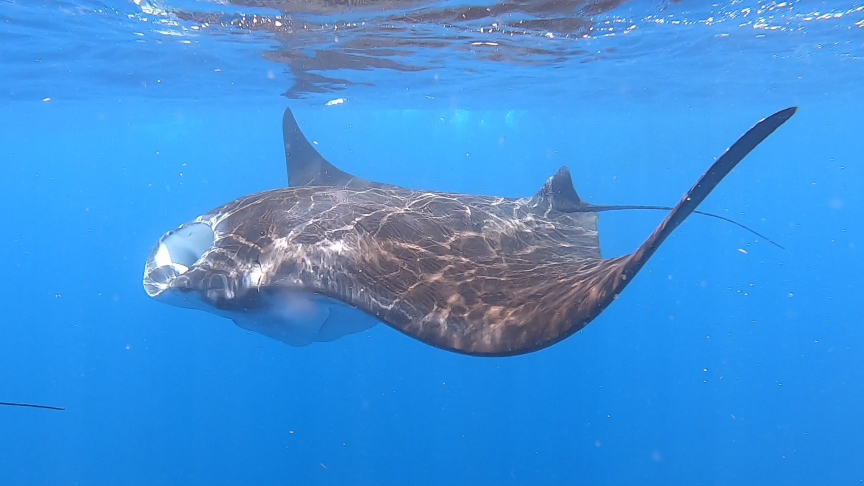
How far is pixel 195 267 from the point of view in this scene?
182 inches

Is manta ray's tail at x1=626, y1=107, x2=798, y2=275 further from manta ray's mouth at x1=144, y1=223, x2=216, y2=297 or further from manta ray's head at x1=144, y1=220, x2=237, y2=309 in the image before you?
manta ray's mouth at x1=144, y1=223, x2=216, y2=297

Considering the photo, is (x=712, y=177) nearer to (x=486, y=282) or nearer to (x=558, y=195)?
(x=486, y=282)

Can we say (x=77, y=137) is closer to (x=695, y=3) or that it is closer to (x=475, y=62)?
(x=475, y=62)

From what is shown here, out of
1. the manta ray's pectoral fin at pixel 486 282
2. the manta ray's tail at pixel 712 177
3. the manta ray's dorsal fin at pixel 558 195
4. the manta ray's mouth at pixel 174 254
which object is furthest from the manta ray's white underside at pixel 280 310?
the manta ray's dorsal fin at pixel 558 195

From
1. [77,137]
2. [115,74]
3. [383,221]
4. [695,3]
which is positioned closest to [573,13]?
[695,3]

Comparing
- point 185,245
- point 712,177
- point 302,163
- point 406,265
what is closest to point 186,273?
point 185,245

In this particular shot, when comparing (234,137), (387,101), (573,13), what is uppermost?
(573,13)

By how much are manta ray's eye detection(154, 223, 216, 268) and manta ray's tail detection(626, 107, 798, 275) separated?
4143mm

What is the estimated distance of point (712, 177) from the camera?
263cm

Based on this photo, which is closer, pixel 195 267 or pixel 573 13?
pixel 195 267

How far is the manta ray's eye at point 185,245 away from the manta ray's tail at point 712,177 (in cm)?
414

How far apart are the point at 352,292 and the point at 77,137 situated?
40375 mm

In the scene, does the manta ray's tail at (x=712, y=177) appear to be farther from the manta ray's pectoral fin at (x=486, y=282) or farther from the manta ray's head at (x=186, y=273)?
the manta ray's head at (x=186, y=273)

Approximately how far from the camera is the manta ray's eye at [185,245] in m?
5.11
